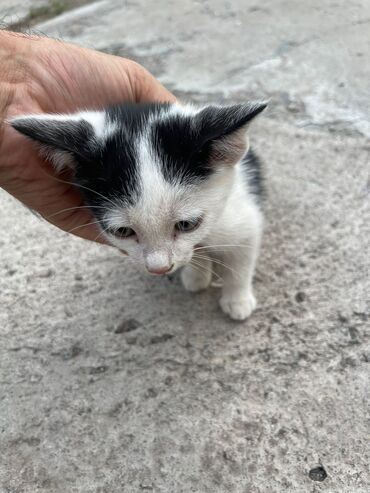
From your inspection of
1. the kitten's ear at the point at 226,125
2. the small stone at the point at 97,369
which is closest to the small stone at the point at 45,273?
the small stone at the point at 97,369

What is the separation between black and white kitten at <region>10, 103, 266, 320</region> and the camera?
58.8 inches

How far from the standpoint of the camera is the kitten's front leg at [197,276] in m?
2.13

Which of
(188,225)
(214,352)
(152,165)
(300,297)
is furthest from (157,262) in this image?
(300,297)

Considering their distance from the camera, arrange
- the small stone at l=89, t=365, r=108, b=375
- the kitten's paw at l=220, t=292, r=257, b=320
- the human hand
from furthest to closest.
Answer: the kitten's paw at l=220, t=292, r=257, b=320, the small stone at l=89, t=365, r=108, b=375, the human hand

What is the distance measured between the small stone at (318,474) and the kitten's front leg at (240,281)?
0.64 metres

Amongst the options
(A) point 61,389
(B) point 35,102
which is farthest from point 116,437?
(B) point 35,102

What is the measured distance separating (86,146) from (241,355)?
0.95m

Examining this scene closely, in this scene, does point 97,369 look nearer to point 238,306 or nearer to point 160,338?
point 160,338

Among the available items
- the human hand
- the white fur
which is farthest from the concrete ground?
the human hand

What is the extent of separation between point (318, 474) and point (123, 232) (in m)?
0.94

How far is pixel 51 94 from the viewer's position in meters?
1.86

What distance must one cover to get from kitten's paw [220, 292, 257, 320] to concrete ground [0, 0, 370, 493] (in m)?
0.04

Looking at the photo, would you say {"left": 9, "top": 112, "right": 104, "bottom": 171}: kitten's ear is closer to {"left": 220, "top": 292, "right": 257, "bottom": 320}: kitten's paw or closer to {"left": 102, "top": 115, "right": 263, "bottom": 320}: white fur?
{"left": 102, "top": 115, "right": 263, "bottom": 320}: white fur

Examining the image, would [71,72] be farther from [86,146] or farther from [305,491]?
[305,491]
